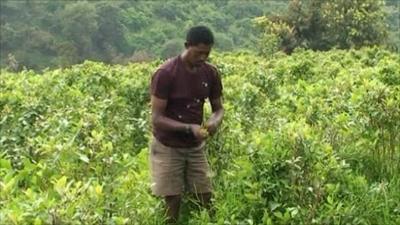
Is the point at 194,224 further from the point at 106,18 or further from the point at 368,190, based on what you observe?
the point at 106,18

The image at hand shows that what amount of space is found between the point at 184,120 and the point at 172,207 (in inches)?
24.6

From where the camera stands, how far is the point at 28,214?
322 centimetres

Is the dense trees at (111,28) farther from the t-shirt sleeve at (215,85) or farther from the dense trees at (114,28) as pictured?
the t-shirt sleeve at (215,85)

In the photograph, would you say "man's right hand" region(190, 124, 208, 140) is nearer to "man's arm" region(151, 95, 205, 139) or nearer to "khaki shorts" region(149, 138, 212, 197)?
"man's arm" region(151, 95, 205, 139)

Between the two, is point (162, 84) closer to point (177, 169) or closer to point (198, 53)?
point (198, 53)

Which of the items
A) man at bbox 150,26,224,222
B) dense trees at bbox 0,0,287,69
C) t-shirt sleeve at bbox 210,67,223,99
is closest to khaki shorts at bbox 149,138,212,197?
man at bbox 150,26,224,222

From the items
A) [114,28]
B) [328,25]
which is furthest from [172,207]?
[114,28]

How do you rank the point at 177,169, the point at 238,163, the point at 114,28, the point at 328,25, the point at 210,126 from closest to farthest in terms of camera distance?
the point at 210,126 → the point at 177,169 → the point at 238,163 → the point at 328,25 → the point at 114,28

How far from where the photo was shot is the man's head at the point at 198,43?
166 inches

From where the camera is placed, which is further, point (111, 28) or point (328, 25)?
point (111, 28)

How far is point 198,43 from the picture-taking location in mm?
4219

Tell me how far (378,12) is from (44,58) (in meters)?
21.5

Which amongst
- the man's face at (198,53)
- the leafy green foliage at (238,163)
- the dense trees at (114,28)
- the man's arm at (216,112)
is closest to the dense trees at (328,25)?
the dense trees at (114,28)

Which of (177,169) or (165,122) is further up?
(165,122)
